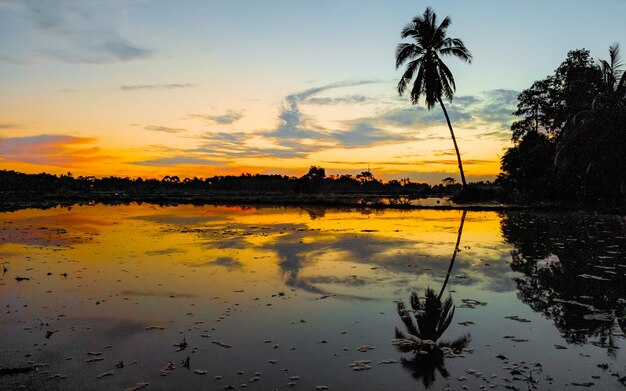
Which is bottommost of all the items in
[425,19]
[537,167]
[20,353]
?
[20,353]

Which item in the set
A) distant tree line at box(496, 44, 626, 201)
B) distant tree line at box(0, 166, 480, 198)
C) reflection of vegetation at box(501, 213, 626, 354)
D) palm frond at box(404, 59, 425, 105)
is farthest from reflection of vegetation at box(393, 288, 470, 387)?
distant tree line at box(0, 166, 480, 198)

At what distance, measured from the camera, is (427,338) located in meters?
7.00

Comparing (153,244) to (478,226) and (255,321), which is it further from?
(478,226)

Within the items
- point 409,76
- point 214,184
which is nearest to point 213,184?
point 214,184

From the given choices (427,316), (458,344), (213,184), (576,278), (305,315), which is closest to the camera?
(458,344)

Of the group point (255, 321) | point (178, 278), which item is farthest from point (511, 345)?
point (178, 278)

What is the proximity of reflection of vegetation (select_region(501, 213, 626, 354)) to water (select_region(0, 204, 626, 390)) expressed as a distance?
0.17 feet

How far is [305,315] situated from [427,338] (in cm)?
227

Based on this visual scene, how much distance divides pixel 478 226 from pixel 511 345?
59.0ft

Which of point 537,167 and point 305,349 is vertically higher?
point 537,167

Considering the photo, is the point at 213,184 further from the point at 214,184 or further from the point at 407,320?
the point at 407,320

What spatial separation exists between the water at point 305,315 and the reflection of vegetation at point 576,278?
52mm

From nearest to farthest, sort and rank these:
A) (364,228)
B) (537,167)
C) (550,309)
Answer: (550,309) < (364,228) < (537,167)

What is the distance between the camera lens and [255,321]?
7887 millimetres
